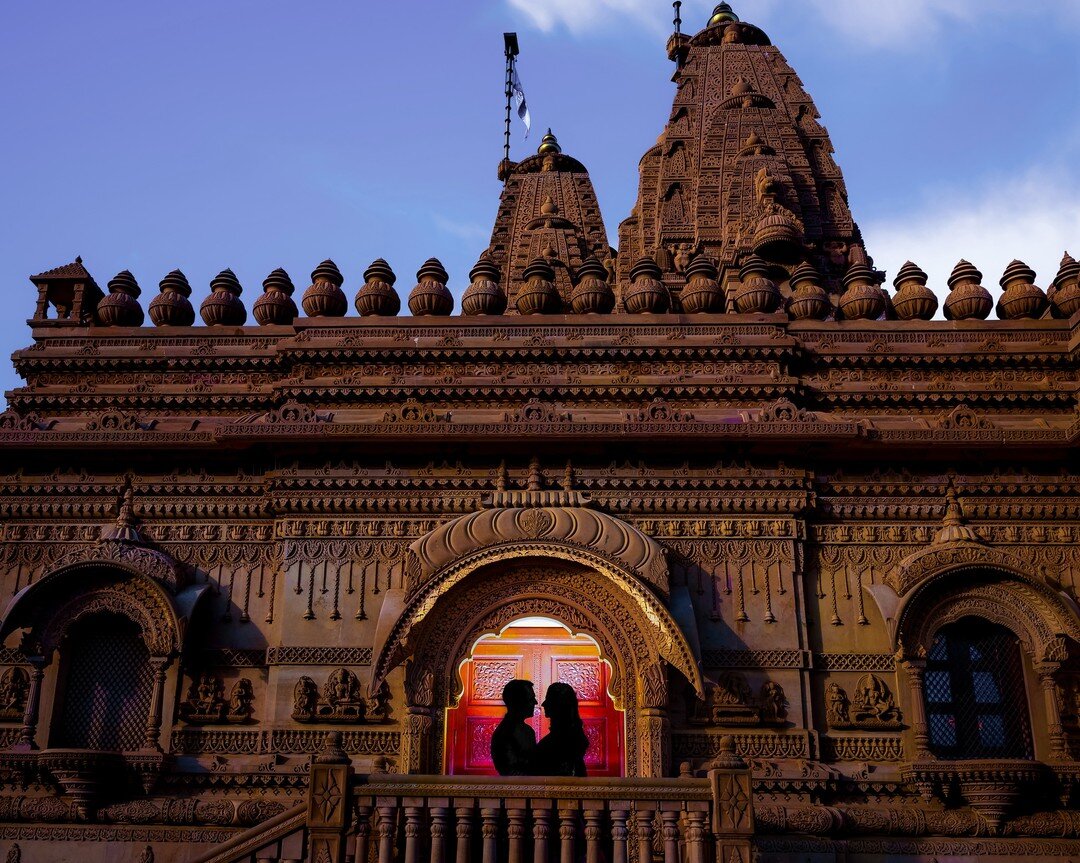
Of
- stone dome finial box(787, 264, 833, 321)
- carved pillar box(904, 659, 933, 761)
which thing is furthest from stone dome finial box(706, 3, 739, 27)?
carved pillar box(904, 659, 933, 761)

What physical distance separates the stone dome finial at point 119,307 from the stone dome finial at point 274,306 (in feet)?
6.58

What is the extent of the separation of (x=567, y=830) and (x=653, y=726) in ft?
12.7

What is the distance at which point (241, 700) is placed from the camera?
1519 cm

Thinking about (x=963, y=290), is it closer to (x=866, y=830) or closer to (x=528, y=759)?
(x=866, y=830)

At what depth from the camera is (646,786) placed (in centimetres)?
1070

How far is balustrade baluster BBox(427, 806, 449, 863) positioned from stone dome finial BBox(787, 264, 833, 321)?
11168 mm

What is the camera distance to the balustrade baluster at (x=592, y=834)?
10.5 m

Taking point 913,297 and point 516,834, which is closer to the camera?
point 516,834

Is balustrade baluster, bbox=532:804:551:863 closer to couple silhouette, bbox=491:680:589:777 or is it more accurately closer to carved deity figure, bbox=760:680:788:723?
couple silhouette, bbox=491:680:589:777

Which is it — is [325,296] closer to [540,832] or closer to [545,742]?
[545,742]

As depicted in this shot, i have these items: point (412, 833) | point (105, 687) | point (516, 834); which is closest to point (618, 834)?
point (516, 834)

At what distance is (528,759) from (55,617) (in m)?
7.18

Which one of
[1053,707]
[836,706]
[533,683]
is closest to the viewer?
[1053,707]

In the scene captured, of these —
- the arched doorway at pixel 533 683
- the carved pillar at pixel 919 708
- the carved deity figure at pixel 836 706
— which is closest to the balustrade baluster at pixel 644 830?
the arched doorway at pixel 533 683
